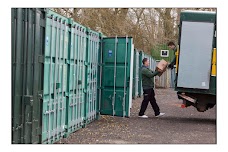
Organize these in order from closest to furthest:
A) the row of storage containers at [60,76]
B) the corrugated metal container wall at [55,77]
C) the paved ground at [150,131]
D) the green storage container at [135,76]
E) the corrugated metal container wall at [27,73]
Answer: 1. the corrugated metal container wall at [27,73]
2. the row of storage containers at [60,76]
3. the corrugated metal container wall at [55,77]
4. the paved ground at [150,131]
5. the green storage container at [135,76]

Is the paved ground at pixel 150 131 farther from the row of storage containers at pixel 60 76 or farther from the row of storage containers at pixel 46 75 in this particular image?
the row of storage containers at pixel 46 75

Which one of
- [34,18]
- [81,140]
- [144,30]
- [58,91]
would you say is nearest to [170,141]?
[81,140]

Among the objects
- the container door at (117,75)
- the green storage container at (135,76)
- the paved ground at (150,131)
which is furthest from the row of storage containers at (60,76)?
the green storage container at (135,76)

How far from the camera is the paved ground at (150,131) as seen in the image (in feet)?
26.3

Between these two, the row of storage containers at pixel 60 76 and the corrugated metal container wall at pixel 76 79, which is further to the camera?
the corrugated metal container wall at pixel 76 79

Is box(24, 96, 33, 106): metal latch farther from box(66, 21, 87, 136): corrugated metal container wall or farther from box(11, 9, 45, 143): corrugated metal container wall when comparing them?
box(66, 21, 87, 136): corrugated metal container wall

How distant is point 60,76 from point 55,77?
1.12ft

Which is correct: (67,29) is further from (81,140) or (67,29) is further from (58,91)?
(81,140)

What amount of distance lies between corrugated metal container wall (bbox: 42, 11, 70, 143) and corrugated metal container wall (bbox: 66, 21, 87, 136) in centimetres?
23

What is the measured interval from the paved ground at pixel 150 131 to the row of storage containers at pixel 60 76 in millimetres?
349

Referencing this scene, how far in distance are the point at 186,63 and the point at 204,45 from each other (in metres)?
0.67

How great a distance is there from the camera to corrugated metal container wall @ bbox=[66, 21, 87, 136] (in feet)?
27.0

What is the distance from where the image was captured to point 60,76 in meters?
7.60

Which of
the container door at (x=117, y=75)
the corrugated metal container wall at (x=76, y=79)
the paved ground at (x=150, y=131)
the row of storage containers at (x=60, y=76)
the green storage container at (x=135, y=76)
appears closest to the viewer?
the row of storage containers at (x=60, y=76)
